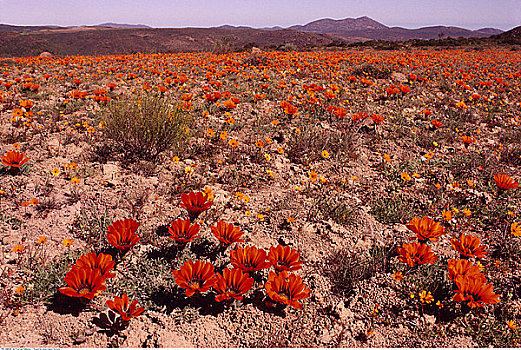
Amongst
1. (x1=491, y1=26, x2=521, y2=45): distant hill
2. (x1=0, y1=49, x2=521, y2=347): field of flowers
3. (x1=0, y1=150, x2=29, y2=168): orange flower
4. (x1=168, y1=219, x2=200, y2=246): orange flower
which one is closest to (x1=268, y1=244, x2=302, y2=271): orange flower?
(x1=0, y1=49, x2=521, y2=347): field of flowers

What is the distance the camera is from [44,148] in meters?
3.68

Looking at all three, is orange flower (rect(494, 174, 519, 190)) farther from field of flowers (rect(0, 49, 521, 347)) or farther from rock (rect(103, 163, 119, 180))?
rock (rect(103, 163, 119, 180))

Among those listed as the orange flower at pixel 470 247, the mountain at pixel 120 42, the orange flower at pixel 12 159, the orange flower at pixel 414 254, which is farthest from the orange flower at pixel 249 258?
the mountain at pixel 120 42

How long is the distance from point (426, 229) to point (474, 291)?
0.54 m

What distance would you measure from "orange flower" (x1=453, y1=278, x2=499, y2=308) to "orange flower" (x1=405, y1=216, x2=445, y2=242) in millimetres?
407

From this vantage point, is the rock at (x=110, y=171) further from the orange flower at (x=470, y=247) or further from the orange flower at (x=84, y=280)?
the orange flower at (x=470, y=247)

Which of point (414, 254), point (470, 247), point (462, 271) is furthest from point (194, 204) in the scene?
point (470, 247)

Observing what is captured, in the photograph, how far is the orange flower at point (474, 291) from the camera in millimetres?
1823

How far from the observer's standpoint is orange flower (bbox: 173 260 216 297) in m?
1.85

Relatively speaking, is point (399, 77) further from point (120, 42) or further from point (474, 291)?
point (120, 42)

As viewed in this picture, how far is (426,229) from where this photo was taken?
2277 mm

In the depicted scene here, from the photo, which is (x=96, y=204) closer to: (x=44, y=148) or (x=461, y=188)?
(x=44, y=148)

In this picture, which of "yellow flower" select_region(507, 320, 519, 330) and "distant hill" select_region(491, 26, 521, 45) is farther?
"distant hill" select_region(491, 26, 521, 45)

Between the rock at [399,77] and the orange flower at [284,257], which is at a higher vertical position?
the rock at [399,77]
